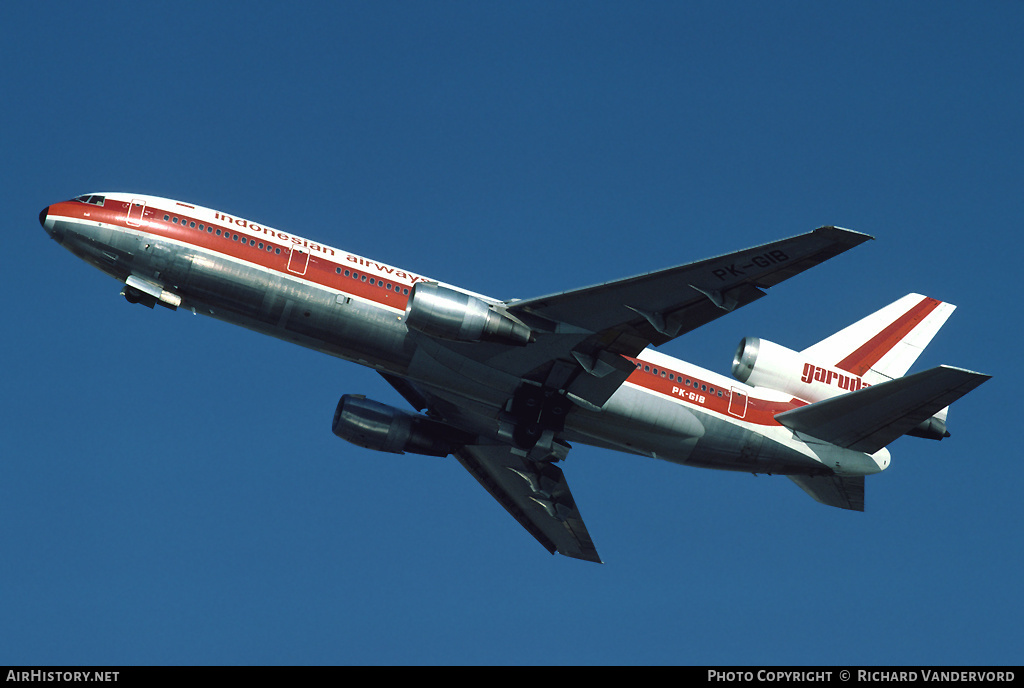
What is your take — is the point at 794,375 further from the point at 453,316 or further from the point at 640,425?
the point at 453,316

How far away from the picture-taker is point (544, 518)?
50656 millimetres

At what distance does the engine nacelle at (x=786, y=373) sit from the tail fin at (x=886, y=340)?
620 millimetres

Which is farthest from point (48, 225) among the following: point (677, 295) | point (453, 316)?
point (677, 295)

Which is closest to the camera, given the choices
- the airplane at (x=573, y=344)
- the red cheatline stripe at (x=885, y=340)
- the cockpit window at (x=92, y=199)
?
the airplane at (x=573, y=344)

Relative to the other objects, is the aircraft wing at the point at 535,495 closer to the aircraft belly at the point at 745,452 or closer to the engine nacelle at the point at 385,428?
the engine nacelle at the point at 385,428

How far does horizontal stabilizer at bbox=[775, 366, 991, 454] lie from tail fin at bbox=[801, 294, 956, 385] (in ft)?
10.9

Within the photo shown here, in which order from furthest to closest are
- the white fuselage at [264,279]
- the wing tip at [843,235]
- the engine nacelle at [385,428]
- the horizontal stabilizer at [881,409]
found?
1. the engine nacelle at [385,428]
2. the white fuselage at [264,279]
3. the horizontal stabilizer at [881,409]
4. the wing tip at [843,235]

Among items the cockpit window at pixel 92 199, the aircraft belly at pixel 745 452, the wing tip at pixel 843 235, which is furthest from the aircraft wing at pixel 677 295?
the cockpit window at pixel 92 199

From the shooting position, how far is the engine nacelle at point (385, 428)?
4588 centimetres

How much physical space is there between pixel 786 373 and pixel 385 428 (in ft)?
55.2

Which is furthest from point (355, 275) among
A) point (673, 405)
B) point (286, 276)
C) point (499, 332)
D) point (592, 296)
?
point (673, 405)

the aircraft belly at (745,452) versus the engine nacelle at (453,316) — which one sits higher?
the engine nacelle at (453,316)
